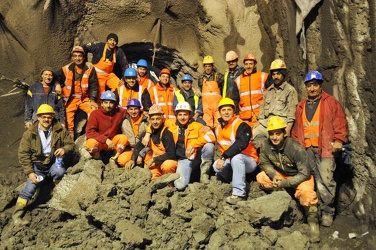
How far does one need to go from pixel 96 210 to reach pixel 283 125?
2930 millimetres

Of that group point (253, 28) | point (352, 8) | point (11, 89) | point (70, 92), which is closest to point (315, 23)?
point (352, 8)

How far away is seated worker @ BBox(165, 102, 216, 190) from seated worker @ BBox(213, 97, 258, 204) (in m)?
0.26

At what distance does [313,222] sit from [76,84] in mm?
4975

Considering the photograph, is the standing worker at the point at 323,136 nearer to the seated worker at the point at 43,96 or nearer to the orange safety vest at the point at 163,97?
the orange safety vest at the point at 163,97

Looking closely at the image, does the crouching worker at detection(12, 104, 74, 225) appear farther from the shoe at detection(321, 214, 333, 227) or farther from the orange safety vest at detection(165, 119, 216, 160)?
the shoe at detection(321, 214, 333, 227)

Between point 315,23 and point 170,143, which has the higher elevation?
point 315,23

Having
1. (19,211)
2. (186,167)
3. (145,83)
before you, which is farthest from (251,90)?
(19,211)

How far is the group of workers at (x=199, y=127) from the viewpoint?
591 centimetres

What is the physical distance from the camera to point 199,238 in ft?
18.3

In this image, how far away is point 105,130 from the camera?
7102 millimetres

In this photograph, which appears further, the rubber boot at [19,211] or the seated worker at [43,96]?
the seated worker at [43,96]

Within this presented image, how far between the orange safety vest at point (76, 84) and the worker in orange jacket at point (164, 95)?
1.28 m

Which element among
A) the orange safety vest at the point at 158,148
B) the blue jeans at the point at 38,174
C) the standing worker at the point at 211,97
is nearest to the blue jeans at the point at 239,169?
the orange safety vest at the point at 158,148

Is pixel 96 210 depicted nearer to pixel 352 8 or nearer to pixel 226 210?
pixel 226 210
